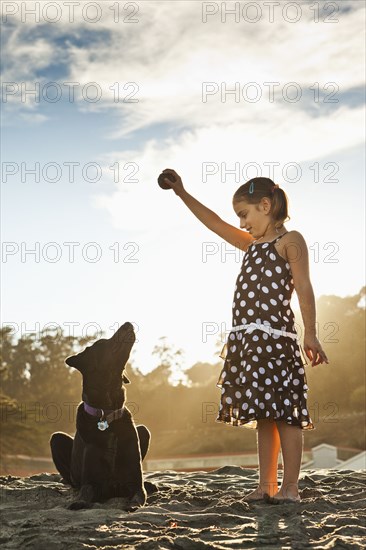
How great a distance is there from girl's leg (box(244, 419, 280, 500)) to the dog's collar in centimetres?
93

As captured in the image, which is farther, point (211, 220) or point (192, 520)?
point (211, 220)

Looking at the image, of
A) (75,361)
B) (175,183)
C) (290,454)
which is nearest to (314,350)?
(290,454)

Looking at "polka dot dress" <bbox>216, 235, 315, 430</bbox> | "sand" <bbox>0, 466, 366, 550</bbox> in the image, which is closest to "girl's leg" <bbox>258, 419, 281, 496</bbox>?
"polka dot dress" <bbox>216, 235, 315, 430</bbox>

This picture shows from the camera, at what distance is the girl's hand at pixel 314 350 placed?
4.17m

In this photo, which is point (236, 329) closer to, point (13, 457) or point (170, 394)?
point (13, 457)

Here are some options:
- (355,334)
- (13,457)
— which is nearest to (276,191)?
(13,457)

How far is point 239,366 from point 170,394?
2947cm

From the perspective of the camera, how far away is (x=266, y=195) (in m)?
4.52

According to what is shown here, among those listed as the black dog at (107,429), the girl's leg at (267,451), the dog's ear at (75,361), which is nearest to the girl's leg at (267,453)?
the girl's leg at (267,451)

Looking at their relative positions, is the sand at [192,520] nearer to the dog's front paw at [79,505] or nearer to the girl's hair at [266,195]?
the dog's front paw at [79,505]

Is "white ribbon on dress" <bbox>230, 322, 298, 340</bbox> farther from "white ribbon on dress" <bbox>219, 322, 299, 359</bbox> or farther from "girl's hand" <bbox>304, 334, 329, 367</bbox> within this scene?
"girl's hand" <bbox>304, 334, 329, 367</bbox>

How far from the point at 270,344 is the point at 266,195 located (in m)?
0.98

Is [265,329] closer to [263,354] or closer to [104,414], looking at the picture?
[263,354]

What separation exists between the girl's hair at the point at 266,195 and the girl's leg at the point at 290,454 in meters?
1.32
